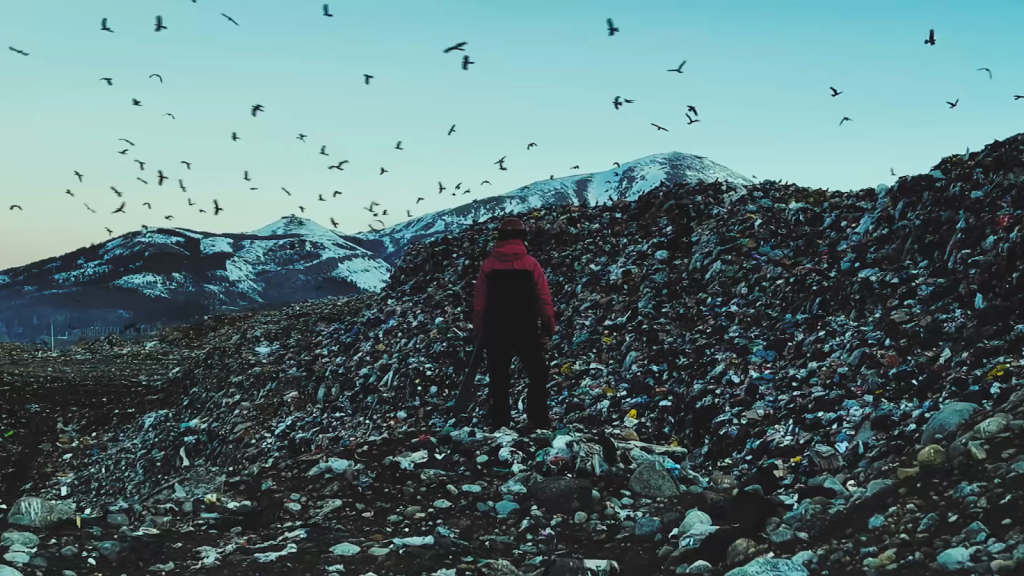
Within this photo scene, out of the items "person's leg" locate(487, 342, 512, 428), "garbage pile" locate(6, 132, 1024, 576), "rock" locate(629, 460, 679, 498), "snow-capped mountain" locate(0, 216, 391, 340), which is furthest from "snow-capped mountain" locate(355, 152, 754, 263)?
"rock" locate(629, 460, 679, 498)

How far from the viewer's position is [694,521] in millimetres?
4328

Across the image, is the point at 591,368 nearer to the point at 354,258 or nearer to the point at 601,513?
the point at 601,513

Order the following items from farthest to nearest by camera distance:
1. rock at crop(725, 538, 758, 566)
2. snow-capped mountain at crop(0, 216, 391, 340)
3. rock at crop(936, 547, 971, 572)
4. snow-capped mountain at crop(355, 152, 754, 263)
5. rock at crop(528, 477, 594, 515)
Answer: snow-capped mountain at crop(355, 152, 754, 263) → snow-capped mountain at crop(0, 216, 391, 340) → rock at crop(528, 477, 594, 515) → rock at crop(725, 538, 758, 566) → rock at crop(936, 547, 971, 572)

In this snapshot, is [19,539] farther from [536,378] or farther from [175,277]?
[175,277]

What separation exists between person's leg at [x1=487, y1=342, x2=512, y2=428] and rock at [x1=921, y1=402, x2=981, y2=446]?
3.41m

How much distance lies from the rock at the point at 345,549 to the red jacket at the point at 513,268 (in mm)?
2850

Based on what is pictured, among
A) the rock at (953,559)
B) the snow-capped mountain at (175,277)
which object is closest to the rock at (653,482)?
the rock at (953,559)

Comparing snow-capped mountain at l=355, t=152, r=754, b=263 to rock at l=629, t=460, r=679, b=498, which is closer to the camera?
rock at l=629, t=460, r=679, b=498

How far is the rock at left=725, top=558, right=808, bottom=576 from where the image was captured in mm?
3303

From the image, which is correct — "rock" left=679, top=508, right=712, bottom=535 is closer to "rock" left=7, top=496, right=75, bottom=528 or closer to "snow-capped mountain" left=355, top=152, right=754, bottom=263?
"rock" left=7, top=496, right=75, bottom=528

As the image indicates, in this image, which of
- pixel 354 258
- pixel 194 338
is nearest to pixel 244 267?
pixel 354 258

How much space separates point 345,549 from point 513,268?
3117 millimetres

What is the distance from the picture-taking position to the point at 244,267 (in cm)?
14400

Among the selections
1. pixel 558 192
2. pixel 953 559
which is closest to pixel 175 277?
pixel 558 192
